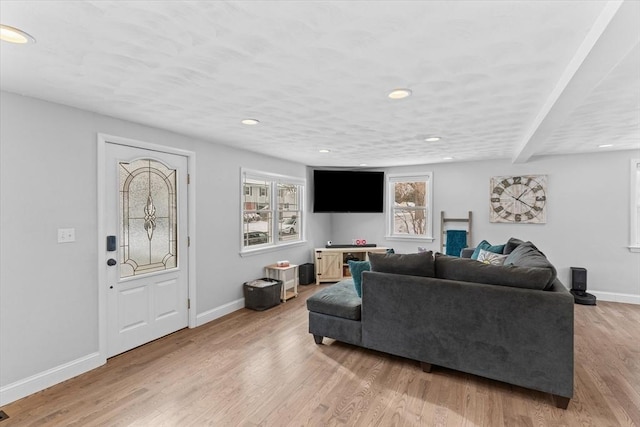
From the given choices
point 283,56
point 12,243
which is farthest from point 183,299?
point 283,56

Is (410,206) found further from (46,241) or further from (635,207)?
(46,241)

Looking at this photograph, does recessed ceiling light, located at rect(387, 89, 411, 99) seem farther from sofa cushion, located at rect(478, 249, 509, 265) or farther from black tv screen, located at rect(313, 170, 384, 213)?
black tv screen, located at rect(313, 170, 384, 213)

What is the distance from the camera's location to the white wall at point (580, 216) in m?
4.77

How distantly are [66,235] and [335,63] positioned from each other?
257 cm

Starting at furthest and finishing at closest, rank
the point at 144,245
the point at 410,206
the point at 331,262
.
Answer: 1. the point at 410,206
2. the point at 331,262
3. the point at 144,245

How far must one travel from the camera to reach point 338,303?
323 cm

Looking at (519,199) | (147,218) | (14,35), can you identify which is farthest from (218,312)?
(519,199)

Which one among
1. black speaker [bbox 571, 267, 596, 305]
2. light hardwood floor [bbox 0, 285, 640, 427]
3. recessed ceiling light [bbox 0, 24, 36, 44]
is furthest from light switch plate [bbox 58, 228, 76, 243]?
black speaker [bbox 571, 267, 596, 305]

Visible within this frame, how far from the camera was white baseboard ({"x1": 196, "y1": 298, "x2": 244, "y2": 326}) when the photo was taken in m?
3.94

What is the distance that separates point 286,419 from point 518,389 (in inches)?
72.1

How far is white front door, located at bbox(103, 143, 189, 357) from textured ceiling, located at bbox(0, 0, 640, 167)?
49 cm

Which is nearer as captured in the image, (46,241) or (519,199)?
(46,241)

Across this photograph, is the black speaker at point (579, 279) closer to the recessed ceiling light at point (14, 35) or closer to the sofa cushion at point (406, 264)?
the sofa cushion at point (406, 264)

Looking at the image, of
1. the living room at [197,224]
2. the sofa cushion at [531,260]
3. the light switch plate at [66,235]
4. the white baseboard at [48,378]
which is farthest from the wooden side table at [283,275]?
the sofa cushion at [531,260]
